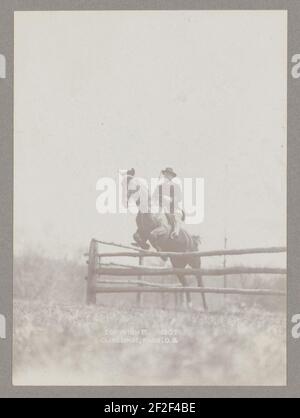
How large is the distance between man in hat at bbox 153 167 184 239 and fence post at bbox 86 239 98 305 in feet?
1.94

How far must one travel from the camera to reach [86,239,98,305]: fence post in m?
5.73

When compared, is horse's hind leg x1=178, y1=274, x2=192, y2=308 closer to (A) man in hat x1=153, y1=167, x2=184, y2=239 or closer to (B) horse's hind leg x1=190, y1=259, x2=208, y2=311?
(B) horse's hind leg x1=190, y1=259, x2=208, y2=311

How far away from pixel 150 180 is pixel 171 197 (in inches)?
8.0

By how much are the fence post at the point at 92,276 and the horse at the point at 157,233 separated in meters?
0.33

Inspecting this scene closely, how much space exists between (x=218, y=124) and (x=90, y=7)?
131cm

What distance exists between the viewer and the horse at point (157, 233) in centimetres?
574

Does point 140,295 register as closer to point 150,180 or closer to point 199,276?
point 199,276

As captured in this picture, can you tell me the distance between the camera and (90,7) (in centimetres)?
574

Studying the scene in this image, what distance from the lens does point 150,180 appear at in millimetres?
5750
